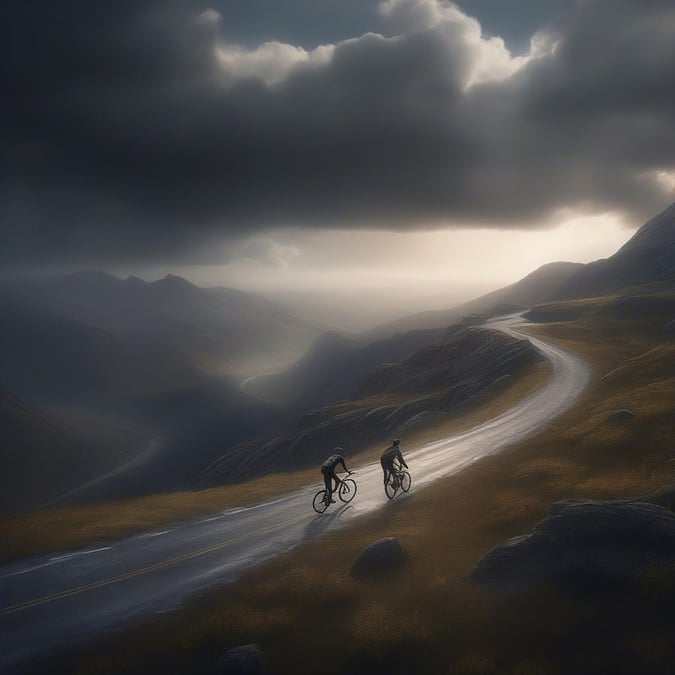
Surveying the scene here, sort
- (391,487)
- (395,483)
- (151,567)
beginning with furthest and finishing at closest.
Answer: (391,487) < (395,483) < (151,567)

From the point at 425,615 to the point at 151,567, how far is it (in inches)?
462

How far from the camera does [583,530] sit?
16344 millimetres

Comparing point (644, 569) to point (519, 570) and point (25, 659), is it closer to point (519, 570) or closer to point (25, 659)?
point (519, 570)

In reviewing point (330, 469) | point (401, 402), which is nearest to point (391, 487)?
point (330, 469)

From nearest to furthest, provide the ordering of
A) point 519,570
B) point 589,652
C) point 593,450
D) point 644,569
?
point 589,652
point 644,569
point 519,570
point 593,450

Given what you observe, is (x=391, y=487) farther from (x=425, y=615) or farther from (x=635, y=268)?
(x=635, y=268)

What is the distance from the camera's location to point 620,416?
32.8 m

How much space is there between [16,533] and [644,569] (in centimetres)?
2752

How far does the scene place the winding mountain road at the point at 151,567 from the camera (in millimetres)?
A: 16031

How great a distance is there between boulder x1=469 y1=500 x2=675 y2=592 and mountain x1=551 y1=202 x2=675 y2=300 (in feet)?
505

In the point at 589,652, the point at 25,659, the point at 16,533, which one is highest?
the point at 16,533

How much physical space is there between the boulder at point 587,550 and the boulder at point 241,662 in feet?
24.5

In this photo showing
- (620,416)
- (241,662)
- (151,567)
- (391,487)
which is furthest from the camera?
(620,416)

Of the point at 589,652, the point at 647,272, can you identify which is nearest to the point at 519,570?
the point at 589,652
